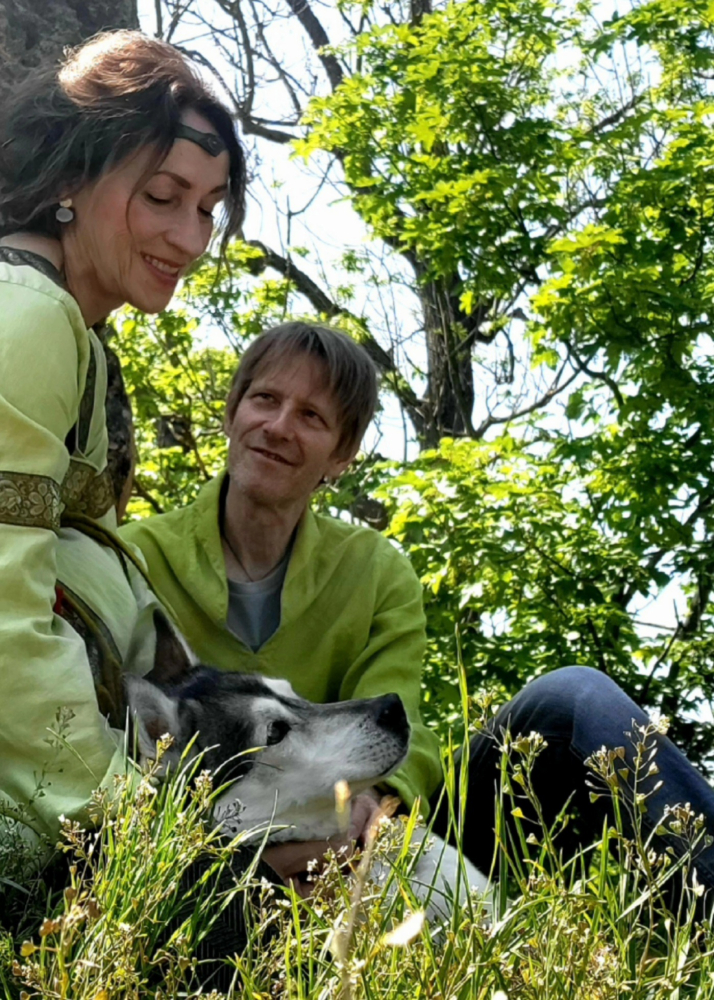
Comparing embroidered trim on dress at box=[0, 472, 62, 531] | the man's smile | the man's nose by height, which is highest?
the man's nose

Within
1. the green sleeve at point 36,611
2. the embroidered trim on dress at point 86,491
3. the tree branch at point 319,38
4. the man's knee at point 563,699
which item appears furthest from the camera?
the tree branch at point 319,38

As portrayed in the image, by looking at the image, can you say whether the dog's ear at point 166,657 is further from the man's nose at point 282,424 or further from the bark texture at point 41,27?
the bark texture at point 41,27

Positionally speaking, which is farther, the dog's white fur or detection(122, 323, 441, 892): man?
detection(122, 323, 441, 892): man

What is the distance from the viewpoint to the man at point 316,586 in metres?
3.34

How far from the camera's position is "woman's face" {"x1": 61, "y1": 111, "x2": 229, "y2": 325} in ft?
9.35

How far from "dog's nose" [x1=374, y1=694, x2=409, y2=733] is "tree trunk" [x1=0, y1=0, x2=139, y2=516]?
177cm

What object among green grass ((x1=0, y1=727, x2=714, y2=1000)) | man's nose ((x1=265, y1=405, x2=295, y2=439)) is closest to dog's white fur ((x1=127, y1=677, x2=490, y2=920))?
green grass ((x1=0, y1=727, x2=714, y2=1000))

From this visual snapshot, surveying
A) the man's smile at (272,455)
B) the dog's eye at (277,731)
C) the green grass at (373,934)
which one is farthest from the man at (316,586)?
the green grass at (373,934)

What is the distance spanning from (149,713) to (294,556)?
4.16ft

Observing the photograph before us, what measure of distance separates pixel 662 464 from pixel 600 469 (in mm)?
384

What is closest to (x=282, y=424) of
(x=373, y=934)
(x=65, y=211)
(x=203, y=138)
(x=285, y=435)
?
(x=285, y=435)

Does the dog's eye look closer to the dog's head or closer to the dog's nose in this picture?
the dog's head

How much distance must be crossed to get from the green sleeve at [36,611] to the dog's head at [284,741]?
1.75 ft

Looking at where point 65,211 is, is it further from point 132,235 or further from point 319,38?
point 319,38
